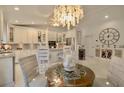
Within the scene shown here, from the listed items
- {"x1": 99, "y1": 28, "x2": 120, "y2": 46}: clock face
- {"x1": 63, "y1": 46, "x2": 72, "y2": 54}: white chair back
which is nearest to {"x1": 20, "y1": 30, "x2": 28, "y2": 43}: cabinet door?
{"x1": 63, "y1": 46, "x2": 72, "y2": 54}: white chair back

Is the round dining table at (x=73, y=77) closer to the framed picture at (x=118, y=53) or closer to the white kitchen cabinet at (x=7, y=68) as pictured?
the framed picture at (x=118, y=53)

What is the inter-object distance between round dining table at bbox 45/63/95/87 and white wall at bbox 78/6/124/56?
0.28 metres

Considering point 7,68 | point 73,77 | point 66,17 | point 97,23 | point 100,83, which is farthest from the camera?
point 7,68

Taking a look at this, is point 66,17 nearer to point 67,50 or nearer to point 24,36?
point 67,50

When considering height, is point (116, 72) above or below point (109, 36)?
below

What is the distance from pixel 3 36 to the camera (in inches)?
87.3

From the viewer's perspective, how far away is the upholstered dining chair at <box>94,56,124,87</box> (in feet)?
6.06

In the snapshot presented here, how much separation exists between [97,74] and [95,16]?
0.84 metres

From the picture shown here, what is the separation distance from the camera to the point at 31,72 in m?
2.40

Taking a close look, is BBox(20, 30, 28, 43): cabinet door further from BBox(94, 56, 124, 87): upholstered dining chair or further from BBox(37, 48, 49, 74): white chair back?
BBox(94, 56, 124, 87): upholstered dining chair

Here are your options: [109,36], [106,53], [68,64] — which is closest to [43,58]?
[68,64]

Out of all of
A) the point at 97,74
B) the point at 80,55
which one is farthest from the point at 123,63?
the point at 80,55

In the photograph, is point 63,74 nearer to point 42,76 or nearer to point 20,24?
point 42,76

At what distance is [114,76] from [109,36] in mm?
580
